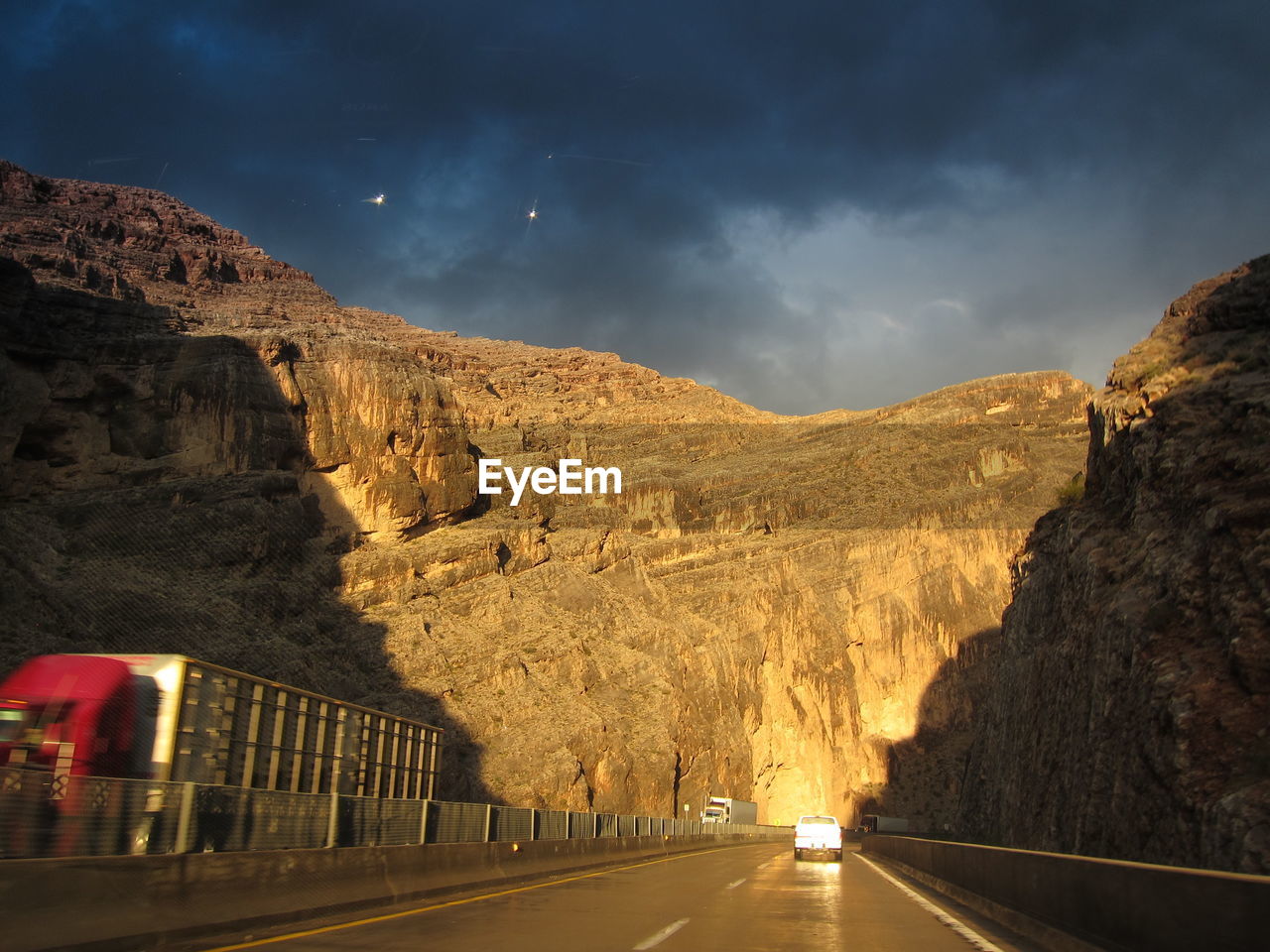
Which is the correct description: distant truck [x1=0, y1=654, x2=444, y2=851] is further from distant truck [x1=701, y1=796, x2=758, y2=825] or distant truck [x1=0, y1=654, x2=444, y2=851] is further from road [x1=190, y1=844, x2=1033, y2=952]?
distant truck [x1=701, y1=796, x2=758, y2=825]

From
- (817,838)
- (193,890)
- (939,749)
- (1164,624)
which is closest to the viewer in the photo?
(193,890)

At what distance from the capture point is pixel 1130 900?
29.1 ft

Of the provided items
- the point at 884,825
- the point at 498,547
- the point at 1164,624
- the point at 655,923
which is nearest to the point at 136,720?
the point at 655,923

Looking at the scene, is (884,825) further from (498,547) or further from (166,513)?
(166,513)

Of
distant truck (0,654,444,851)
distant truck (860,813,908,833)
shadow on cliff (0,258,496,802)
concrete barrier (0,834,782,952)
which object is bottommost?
distant truck (860,813,908,833)

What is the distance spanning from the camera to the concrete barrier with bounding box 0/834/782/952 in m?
8.57

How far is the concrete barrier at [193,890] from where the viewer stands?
28.1 ft

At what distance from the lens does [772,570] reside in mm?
101125

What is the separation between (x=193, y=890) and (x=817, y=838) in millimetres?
26837

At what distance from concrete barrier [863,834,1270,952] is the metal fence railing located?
354 inches

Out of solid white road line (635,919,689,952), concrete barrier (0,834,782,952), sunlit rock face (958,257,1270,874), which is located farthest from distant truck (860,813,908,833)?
solid white road line (635,919,689,952)

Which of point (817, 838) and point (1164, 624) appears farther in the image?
point (817, 838)

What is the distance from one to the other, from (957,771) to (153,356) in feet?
248

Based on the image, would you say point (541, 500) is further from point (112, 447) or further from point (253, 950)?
point (253, 950)
